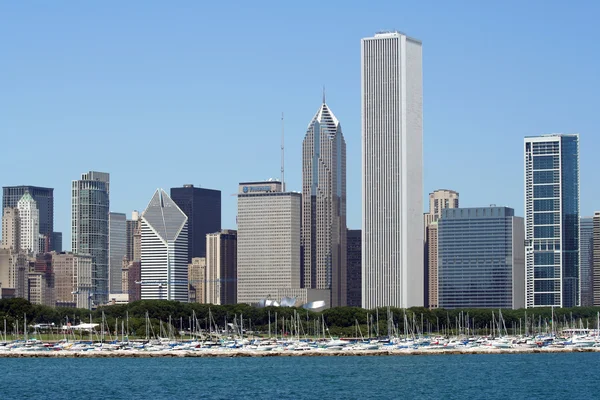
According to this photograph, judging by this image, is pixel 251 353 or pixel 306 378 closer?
pixel 306 378

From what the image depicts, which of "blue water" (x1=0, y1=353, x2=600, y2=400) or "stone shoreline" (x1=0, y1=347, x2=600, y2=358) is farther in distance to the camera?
"stone shoreline" (x1=0, y1=347, x2=600, y2=358)

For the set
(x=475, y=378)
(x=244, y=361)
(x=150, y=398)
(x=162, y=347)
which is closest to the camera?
(x=150, y=398)

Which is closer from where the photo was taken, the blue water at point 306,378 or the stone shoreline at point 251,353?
the blue water at point 306,378

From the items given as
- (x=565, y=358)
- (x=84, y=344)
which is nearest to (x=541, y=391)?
(x=565, y=358)

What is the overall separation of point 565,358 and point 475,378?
43525mm

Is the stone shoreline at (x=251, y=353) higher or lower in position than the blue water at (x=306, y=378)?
lower

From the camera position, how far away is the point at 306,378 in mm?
129125

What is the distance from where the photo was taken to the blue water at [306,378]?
366 ft

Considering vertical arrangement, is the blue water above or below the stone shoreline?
above

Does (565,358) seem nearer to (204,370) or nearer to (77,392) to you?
(204,370)

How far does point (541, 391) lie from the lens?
114312 millimetres

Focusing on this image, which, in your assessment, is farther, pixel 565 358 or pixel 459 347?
pixel 459 347

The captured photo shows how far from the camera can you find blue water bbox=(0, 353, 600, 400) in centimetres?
11156

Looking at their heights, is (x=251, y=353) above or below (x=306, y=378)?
below
